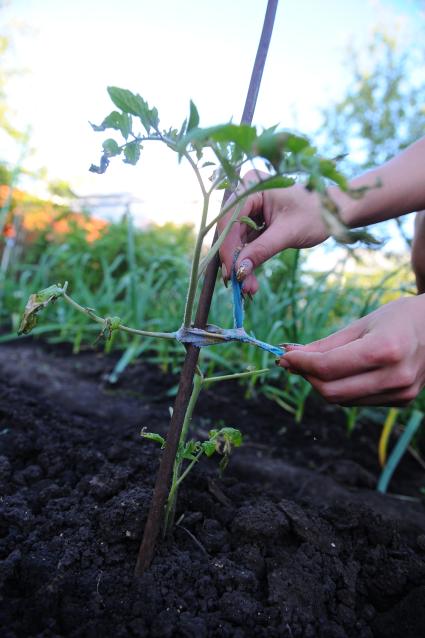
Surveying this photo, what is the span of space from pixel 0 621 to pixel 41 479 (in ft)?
1.27

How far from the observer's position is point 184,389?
75cm

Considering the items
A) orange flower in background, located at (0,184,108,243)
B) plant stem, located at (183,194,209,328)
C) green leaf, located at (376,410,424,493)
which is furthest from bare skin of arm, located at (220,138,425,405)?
orange flower in background, located at (0,184,108,243)

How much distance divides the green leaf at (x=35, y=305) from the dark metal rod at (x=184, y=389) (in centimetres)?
21

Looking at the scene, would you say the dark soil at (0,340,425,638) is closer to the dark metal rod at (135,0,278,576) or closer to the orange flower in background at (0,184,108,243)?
the dark metal rod at (135,0,278,576)

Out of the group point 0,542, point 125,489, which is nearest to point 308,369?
point 125,489

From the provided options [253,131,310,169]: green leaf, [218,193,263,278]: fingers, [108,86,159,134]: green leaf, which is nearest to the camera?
[253,131,310,169]: green leaf

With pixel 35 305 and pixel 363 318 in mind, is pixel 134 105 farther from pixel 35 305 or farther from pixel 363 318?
pixel 363 318

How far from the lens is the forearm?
0.84 m

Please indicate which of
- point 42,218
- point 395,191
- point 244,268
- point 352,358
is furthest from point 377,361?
point 42,218

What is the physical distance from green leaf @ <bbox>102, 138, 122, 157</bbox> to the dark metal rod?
204mm

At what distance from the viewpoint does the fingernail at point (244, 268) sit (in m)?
0.76

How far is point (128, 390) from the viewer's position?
6.68 ft

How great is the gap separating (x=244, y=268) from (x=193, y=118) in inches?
10.1

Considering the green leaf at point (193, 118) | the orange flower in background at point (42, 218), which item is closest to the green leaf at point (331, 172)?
the green leaf at point (193, 118)
